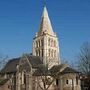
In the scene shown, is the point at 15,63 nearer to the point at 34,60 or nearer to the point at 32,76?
the point at 34,60

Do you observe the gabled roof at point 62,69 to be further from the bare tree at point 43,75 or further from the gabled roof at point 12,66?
the gabled roof at point 12,66

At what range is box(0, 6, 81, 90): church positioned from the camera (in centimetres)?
7131

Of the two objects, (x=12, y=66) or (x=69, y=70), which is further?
(x=12, y=66)

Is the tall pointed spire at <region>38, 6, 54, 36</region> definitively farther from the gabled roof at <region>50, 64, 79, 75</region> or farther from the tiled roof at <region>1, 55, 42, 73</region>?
the gabled roof at <region>50, 64, 79, 75</region>

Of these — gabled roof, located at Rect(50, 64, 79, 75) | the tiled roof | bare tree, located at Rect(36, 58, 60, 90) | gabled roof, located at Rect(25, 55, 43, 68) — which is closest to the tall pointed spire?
gabled roof, located at Rect(25, 55, 43, 68)

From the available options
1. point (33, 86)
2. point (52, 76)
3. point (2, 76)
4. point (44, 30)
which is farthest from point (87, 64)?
point (2, 76)

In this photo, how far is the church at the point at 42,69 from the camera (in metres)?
71.3

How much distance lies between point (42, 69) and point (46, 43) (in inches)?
480

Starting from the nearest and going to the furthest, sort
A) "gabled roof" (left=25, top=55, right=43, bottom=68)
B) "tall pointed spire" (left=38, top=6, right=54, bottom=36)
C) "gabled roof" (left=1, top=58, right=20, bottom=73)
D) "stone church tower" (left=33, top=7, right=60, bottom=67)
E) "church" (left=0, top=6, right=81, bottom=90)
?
"church" (left=0, top=6, right=81, bottom=90), "gabled roof" (left=25, top=55, right=43, bottom=68), "stone church tower" (left=33, top=7, right=60, bottom=67), "gabled roof" (left=1, top=58, right=20, bottom=73), "tall pointed spire" (left=38, top=6, right=54, bottom=36)

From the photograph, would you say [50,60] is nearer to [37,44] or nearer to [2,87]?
[37,44]

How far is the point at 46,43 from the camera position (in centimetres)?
8375

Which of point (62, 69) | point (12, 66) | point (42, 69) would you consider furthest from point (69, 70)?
point (12, 66)

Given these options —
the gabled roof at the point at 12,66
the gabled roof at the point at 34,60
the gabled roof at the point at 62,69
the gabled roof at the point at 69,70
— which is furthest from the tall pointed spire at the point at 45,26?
the gabled roof at the point at 69,70

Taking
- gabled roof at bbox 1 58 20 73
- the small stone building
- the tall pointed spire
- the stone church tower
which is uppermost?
the tall pointed spire
